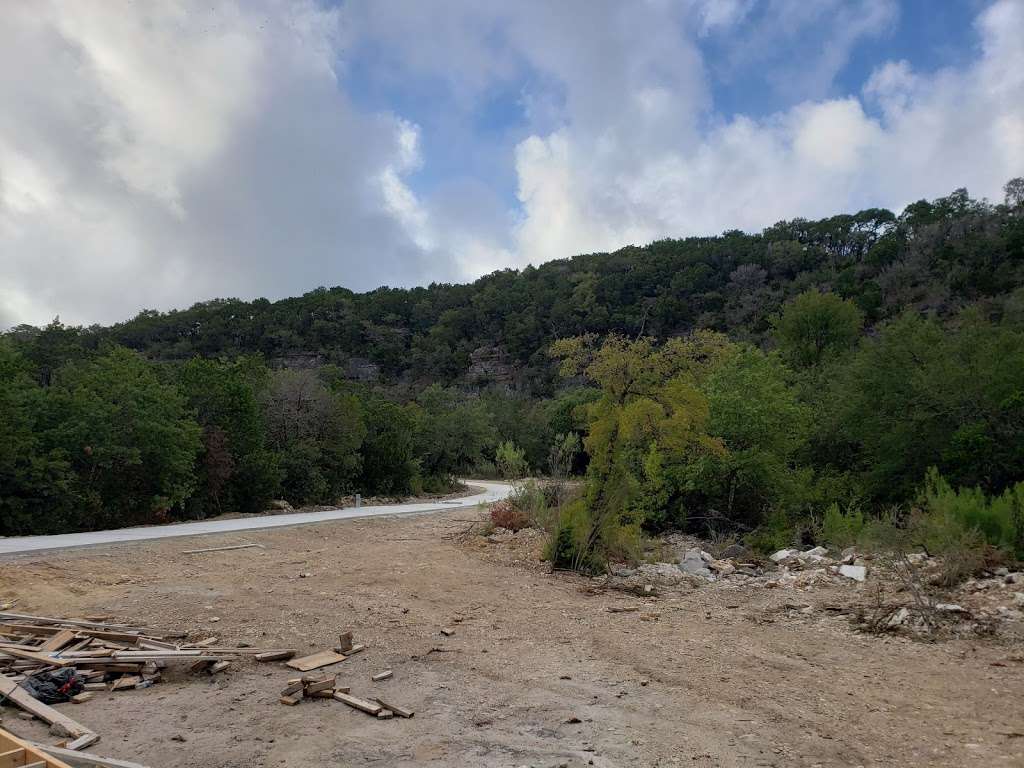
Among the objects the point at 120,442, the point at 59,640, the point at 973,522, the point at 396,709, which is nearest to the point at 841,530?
the point at 973,522

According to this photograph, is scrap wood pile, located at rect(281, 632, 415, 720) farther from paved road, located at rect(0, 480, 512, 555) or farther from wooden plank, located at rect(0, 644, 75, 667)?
paved road, located at rect(0, 480, 512, 555)

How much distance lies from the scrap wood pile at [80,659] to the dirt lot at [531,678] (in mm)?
166

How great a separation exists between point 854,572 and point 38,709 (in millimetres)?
10626

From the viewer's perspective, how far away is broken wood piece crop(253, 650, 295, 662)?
6.50 metres

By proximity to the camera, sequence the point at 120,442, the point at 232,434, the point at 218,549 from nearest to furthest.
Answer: the point at 218,549 → the point at 120,442 → the point at 232,434

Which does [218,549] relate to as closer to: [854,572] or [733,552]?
[733,552]

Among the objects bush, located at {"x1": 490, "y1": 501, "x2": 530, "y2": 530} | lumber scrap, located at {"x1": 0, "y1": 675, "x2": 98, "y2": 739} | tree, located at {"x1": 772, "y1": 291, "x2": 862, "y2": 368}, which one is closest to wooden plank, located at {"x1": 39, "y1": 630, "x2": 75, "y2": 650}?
lumber scrap, located at {"x1": 0, "y1": 675, "x2": 98, "y2": 739}

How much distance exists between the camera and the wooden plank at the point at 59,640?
637 cm

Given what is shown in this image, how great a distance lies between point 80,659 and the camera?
5.98 m

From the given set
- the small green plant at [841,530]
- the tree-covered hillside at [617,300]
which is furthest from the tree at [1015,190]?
the small green plant at [841,530]

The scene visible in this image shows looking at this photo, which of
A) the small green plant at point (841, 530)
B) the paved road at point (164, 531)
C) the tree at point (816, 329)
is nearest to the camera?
the paved road at point (164, 531)

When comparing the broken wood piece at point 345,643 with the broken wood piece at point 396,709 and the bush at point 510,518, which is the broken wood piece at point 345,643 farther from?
the bush at point 510,518

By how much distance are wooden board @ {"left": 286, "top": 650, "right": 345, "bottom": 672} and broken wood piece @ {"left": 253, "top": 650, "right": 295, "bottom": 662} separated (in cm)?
8

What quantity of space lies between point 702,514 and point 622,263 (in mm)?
66588
